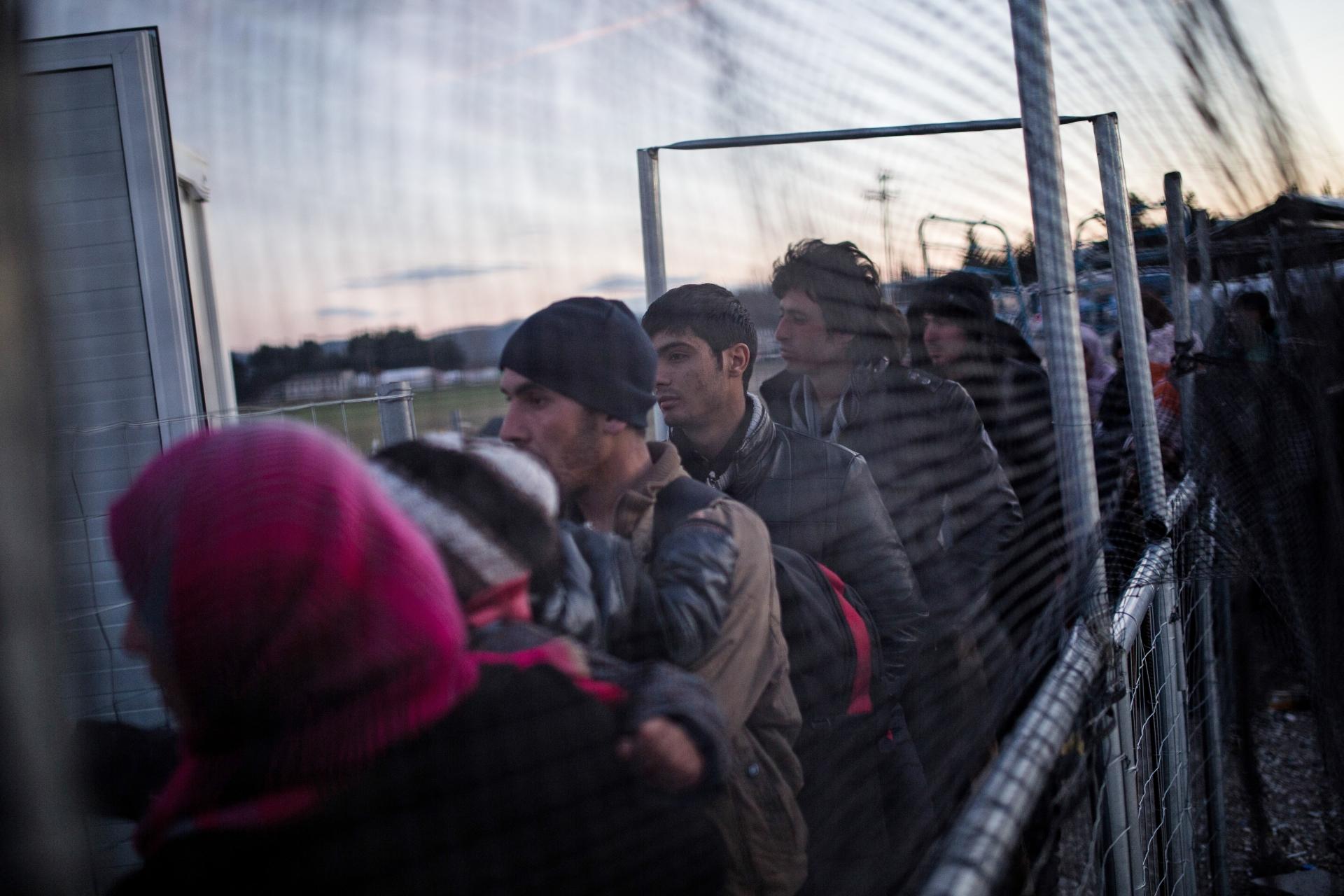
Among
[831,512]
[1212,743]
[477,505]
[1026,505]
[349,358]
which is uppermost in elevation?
[349,358]

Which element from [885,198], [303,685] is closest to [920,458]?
[885,198]

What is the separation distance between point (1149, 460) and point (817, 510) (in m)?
0.87

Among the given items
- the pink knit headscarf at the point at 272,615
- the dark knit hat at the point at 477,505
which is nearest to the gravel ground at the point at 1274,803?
the dark knit hat at the point at 477,505

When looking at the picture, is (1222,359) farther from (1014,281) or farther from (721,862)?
(721,862)

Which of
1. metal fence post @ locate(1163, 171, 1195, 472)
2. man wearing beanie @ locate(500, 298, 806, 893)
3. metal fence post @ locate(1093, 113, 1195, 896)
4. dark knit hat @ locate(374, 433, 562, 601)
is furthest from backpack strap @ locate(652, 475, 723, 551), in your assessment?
metal fence post @ locate(1163, 171, 1195, 472)

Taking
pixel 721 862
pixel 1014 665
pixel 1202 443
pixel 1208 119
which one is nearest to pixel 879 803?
pixel 1014 665

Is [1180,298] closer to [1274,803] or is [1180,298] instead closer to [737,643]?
[1274,803]

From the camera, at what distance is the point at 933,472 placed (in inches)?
55.5

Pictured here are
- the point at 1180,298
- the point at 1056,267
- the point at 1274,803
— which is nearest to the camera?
the point at 1056,267

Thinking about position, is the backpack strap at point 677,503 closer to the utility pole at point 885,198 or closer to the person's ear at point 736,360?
the person's ear at point 736,360

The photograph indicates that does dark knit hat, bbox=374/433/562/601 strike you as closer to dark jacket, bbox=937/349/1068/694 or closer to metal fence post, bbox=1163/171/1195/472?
dark jacket, bbox=937/349/1068/694

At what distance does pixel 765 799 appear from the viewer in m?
0.85

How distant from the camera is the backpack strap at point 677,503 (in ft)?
2.64

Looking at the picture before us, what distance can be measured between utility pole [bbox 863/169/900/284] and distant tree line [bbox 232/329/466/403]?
2.23 feet
